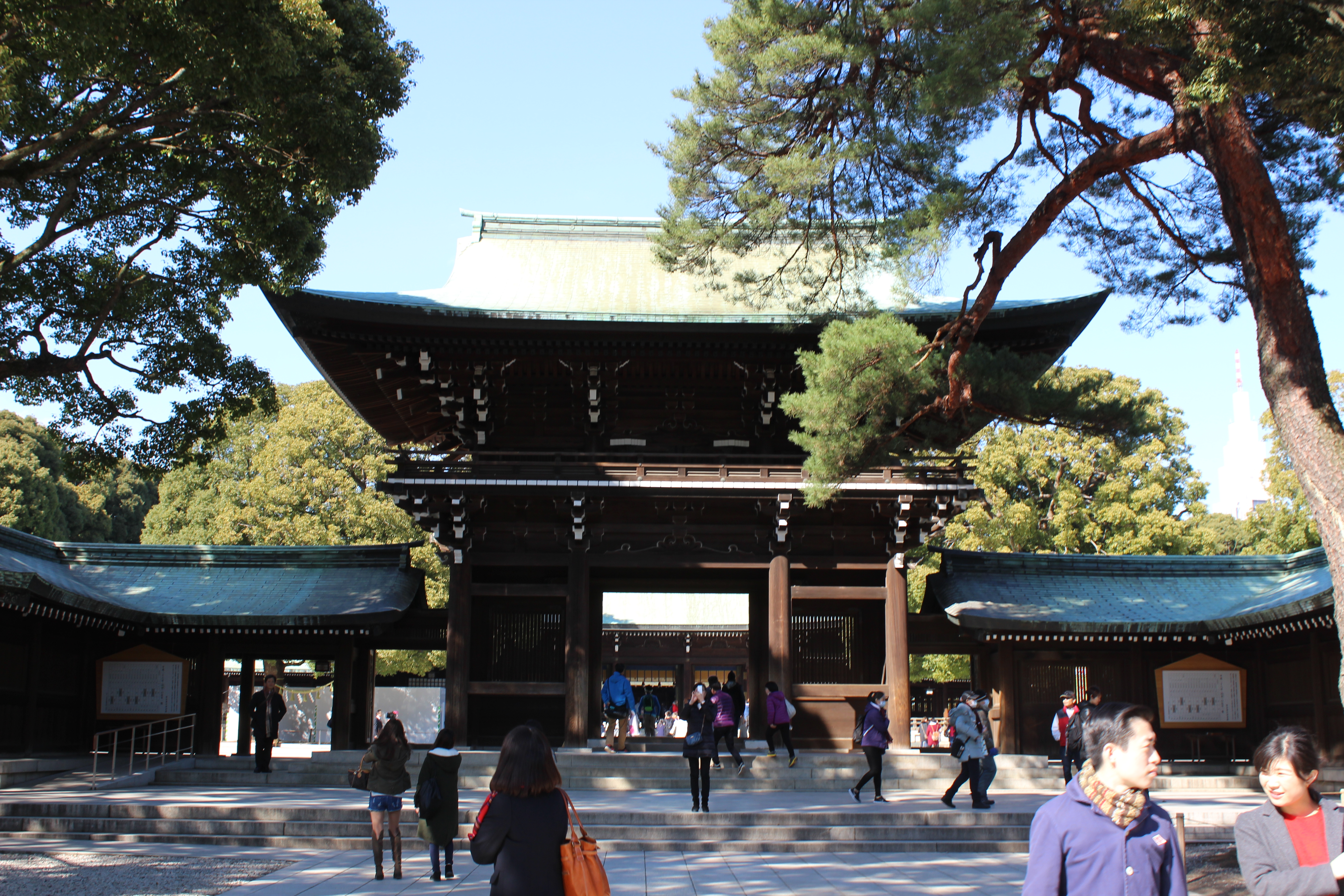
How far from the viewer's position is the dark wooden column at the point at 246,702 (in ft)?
66.1

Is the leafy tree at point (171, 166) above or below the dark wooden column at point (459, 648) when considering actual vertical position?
above

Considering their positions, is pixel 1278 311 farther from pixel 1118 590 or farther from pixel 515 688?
pixel 1118 590

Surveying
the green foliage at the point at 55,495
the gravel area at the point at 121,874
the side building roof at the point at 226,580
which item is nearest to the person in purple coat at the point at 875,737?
the gravel area at the point at 121,874

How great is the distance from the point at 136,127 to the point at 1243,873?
11.4m

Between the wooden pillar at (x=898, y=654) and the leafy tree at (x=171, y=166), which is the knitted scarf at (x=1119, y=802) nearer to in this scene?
the leafy tree at (x=171, y=166)

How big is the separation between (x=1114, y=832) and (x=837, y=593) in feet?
46.0

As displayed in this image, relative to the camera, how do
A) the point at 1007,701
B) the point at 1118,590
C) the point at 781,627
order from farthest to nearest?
the point at 1118,590 < the point at 1007,701 < the point at 781,627

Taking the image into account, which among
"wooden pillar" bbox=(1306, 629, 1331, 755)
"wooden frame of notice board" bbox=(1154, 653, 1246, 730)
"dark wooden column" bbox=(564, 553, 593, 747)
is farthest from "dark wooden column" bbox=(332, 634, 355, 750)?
"wooden pillar" bbox=(1306, 629, 1331, 755)

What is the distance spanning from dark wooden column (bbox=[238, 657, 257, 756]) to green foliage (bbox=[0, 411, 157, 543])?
13.0 m

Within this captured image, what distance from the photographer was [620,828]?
11.6 meters

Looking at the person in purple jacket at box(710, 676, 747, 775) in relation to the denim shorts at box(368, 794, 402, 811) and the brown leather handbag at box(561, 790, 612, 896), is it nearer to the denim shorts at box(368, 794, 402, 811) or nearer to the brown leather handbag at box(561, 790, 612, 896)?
the denim shorts at box(368, 794, 402, 811)

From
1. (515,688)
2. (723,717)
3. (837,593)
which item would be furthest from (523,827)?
(837,593)

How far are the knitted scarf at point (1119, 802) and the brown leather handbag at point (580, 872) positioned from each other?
1.98 metres

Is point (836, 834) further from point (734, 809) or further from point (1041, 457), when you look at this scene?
point (1041, 457)
